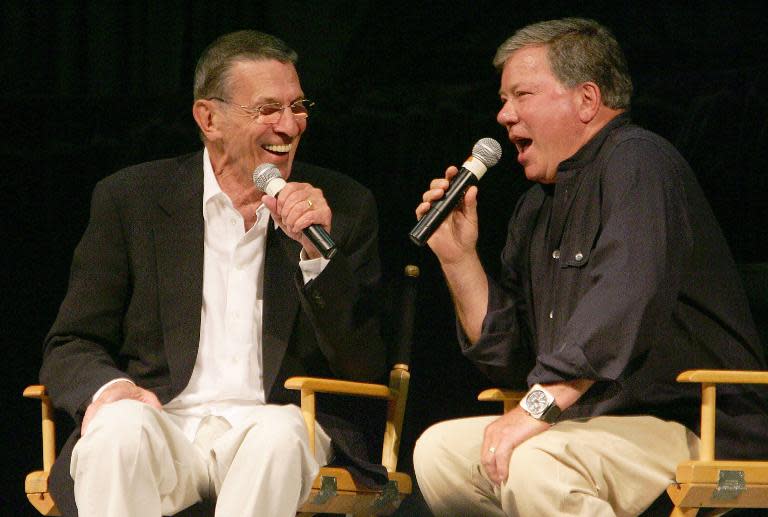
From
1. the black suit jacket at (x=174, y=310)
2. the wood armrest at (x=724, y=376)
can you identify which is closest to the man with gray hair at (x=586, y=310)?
the wood armrest at (x=724, y=376)

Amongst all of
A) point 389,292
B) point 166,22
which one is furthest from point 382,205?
point 166,22

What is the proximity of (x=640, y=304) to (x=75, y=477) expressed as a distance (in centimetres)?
117

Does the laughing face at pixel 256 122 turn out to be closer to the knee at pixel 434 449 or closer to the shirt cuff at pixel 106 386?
the shirt cuff at pixel 106 386

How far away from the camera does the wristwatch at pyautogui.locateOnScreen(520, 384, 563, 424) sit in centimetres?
238

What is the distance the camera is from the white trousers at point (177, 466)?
238cm

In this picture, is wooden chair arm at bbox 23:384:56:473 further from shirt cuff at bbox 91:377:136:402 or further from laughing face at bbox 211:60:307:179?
laughing face at bbox 211:60:307:179

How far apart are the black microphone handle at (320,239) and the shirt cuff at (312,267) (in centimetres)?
16

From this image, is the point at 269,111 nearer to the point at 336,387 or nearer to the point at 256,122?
the point at 256,122

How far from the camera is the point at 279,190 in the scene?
2615 mm

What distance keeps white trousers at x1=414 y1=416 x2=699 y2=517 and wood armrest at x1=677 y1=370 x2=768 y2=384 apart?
0.53ft

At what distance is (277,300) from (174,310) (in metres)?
0.24

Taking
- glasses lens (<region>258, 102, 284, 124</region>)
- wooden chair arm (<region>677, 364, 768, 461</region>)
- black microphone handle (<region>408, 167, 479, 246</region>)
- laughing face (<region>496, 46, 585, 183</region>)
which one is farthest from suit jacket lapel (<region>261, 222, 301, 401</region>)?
wooden chair arm (<region>677, 364, 768, 461</region>)

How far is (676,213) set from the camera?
250 centimetres

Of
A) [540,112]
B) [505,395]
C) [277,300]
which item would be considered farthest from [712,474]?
[277,300]
